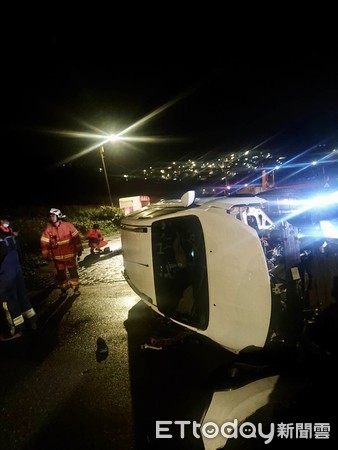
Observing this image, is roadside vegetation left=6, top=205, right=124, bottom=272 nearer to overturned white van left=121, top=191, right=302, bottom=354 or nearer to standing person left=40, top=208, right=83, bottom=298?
standing person left=40, top=208, right=83, bottom=298

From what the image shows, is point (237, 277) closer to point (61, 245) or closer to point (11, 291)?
point (11, 291)

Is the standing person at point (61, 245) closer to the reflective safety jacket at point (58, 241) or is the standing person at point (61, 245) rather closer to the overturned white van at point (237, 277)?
the reflective safety jacket at point (58, 241)

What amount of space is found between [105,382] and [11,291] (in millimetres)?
2041

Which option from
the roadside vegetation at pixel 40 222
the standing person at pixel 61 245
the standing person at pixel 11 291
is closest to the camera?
the standing person at pixel 11 291

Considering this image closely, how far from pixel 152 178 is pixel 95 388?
1664 inches

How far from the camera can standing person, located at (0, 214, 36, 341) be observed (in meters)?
3.90

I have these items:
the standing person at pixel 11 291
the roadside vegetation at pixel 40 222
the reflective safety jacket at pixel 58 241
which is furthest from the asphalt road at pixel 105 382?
the roadside vegetation at pixel 40 222

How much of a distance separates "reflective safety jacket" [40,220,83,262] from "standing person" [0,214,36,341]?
1.30m

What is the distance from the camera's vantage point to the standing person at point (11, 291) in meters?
3.90

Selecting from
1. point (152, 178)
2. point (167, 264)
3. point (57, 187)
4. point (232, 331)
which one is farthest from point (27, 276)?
point (152, 178)

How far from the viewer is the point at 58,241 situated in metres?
5.52

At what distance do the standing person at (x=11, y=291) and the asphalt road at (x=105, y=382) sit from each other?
0.23 meters

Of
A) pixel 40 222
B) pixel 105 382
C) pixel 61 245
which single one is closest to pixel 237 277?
pixel 105 382

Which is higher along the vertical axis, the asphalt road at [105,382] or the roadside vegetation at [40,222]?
the roadside vegetation at [40,222]
